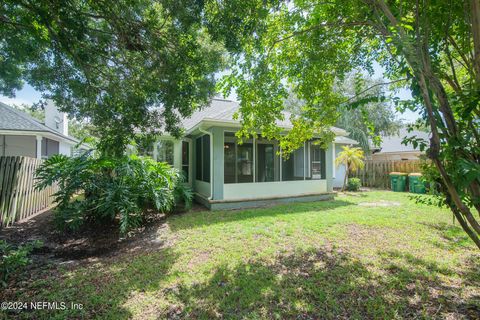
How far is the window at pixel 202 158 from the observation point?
29.6 ft

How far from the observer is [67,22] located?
3623 mm

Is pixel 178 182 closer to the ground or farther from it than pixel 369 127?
closer to the ground

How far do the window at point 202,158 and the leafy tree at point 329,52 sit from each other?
3.60m

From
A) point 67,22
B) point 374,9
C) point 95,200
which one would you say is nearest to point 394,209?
point 374,9

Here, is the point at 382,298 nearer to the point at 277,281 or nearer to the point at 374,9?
the point at 277,281

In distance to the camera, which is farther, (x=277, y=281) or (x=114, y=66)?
(x=114, y=66)

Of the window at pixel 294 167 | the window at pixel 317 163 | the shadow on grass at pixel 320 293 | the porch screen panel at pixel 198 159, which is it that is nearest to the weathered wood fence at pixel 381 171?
the window at pixel 317 163

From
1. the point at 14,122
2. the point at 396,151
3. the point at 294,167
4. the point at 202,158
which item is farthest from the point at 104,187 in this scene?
the point at 396,151

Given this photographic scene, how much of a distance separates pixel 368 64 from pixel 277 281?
455 cm

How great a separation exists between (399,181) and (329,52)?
11465 mm

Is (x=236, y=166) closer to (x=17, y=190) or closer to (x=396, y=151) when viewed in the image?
(x=17, y=190)

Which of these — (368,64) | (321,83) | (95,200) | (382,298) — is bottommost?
(382,298)

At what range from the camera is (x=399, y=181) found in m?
13.3

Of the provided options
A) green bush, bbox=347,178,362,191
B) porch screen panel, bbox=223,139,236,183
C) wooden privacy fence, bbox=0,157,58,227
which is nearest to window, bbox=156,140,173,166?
porch screen panel, bbox=223,139,236,183
